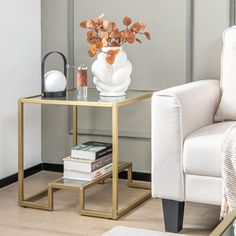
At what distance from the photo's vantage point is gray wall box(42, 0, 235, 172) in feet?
9.96

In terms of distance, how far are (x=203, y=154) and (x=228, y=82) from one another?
0.54 m

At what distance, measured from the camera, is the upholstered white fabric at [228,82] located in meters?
2.66

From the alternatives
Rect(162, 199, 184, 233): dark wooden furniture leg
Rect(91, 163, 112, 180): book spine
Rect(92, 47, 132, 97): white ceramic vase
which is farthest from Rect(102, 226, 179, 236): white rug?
Rect(92, 47, 132, 97): white ceramic vase

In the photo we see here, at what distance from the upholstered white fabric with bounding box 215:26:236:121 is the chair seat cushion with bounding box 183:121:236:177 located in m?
0.32

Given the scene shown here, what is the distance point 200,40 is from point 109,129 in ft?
2.32

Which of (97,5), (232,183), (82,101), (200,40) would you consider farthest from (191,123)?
(97,5)

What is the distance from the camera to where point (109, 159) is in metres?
2.95

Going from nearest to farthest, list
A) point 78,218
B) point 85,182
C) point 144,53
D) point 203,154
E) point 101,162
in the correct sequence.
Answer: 1. point 203,154
2. point 78,218
3. point 85,182
4. point 101,162
5. point 144,53

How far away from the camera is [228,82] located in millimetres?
2697

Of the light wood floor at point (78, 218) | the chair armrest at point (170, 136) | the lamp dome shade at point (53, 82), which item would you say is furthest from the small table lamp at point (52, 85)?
the chair armrest at point (170, 136)

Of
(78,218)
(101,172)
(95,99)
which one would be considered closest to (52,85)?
(95,99)

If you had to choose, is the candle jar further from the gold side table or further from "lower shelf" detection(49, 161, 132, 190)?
"lower shelf" detection(49, 161, 132, 190)

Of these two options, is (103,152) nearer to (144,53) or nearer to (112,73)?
(112,73)

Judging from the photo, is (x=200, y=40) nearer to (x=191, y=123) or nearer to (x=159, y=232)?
(x=191, y=123)
